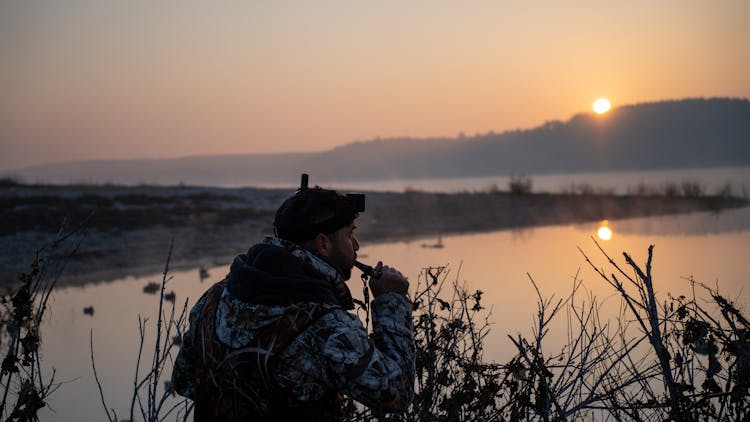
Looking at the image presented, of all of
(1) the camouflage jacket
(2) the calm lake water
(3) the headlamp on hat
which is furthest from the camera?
(2) the calm lake water

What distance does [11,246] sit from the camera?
50.9 feet

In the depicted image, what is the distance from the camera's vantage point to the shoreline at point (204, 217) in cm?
1565

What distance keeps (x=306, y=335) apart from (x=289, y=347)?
0.06m

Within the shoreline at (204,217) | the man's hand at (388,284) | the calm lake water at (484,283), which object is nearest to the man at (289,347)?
the man's hand at (388,284)

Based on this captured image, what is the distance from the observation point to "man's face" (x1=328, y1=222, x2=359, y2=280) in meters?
2.74

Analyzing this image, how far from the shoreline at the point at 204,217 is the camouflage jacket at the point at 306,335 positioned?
904cm

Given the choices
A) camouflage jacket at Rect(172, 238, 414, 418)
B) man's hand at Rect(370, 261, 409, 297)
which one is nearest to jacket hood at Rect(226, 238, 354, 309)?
camouflage jacket at Rect(172, 238, 414, 418)

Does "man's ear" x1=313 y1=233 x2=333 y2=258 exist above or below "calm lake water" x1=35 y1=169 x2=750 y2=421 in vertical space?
above

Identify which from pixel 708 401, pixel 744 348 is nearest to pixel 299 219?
pixel 744 348

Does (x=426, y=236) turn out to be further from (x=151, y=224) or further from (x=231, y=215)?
(x=151, y=224)

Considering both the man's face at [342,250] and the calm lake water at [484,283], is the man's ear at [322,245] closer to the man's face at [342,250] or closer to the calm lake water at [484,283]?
the man's face at [342,250]

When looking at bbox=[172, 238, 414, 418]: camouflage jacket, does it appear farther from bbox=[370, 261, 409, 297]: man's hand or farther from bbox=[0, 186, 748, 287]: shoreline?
bbox=[0, 186, 748, 287]: shoreline

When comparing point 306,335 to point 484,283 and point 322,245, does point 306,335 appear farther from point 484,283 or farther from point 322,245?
point 484,283

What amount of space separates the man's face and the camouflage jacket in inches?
6.7
